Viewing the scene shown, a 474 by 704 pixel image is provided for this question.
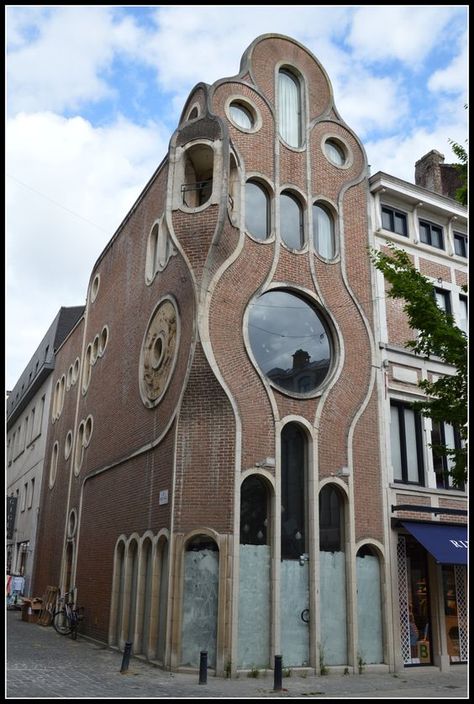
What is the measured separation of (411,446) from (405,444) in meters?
0.25

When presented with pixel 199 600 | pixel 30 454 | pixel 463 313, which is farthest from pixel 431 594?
pixel 30 454

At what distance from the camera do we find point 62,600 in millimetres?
22484

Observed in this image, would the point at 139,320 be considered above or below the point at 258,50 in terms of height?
below

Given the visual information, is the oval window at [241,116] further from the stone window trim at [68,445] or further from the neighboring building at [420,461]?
the stone window trim at [68,445]

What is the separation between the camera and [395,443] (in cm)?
1742

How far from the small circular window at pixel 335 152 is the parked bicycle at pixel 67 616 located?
15.5m

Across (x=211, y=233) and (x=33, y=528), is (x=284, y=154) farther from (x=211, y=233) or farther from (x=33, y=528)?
(x=33, y=528)

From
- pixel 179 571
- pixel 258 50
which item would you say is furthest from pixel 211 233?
pixel 179 571

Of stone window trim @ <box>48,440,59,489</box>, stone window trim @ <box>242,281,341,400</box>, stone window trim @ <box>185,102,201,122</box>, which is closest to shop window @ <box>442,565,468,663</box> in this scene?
stone window trim @ <box>242,281,341,400</box>

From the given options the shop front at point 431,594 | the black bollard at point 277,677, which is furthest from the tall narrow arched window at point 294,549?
the shop front at point 431,594

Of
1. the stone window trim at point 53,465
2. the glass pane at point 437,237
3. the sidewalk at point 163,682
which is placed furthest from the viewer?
the stone window trim at point 53,465

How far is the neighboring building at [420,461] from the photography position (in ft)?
53.2

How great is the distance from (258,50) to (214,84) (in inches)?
89.8

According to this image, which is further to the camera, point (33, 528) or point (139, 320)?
point (33, 528)
